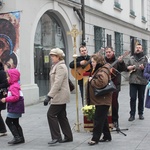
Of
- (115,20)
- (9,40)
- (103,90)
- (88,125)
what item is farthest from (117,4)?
(103,90)

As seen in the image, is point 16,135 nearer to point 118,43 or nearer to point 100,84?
point 100,84

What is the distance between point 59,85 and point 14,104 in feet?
2.97

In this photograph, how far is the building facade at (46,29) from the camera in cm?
1156

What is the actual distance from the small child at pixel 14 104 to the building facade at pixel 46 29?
16.2 ft

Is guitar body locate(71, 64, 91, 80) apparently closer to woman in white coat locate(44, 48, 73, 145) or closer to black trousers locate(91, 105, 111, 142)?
woman in white coat locate(44, 48, 73, 145)

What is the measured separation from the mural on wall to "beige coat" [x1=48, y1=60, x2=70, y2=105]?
521cm

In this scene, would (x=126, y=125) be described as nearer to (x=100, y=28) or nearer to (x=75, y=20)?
(x=75, y=20)

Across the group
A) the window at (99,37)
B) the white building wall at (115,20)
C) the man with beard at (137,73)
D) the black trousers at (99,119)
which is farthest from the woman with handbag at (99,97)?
the window at (99,37)

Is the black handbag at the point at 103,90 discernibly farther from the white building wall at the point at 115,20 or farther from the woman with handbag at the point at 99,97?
the white building wall at the point at 115,20

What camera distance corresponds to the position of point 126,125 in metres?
8.20

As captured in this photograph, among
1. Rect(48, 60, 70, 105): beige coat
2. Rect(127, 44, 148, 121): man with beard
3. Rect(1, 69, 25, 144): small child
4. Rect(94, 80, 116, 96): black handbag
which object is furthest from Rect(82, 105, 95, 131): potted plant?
Rect(127, 44, 148, 121): man with beard

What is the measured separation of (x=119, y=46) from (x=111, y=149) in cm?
1623

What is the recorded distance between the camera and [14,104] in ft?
21.1

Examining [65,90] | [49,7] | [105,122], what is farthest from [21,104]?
[49,7]
